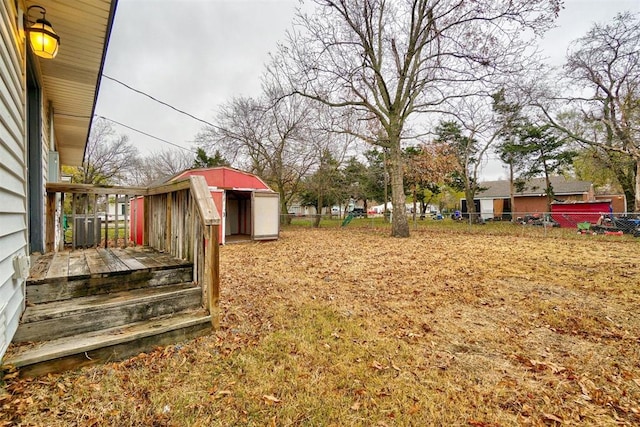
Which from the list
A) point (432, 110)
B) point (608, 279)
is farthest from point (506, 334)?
point (432, 110)

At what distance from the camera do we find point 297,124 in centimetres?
1764

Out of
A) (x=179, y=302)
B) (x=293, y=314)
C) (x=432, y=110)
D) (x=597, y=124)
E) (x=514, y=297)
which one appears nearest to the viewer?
(x=179, y=302)

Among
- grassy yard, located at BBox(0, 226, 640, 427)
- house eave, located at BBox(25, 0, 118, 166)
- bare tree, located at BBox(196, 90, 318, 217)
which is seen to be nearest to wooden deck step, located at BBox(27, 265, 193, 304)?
grassy yard, located at BBox(0, 226, 640, 427)

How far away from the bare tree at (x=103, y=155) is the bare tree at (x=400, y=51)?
16.7m

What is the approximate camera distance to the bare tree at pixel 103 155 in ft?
69.0

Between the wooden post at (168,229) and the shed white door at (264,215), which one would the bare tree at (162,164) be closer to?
the shed white door at (264,215)

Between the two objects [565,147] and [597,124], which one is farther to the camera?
[565,147]

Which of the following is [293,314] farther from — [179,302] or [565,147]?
[565,147]

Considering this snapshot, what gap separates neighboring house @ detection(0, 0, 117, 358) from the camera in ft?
6.00

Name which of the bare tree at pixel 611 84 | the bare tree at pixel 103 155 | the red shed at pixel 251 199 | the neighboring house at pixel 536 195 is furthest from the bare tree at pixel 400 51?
the bare tree at pixel 103 155

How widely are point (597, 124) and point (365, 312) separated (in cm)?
2078

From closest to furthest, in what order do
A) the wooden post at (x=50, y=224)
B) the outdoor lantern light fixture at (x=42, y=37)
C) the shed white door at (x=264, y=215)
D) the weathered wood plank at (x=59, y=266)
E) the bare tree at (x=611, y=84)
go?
1. the weathered wood plank at (x=59, y=266)
2. the outdoor lantern light fixture at (x=42, y=37)
3. the wooden post at (x=50, y=224)
4. the shed white door at (x=264, y=215)
5. the bare tree at (x=611, y=84)

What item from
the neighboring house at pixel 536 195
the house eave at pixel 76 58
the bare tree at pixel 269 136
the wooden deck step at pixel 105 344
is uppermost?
the bare tree at pixel 269 136

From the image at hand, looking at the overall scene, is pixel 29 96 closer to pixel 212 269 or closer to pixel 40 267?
pixel 40 267
